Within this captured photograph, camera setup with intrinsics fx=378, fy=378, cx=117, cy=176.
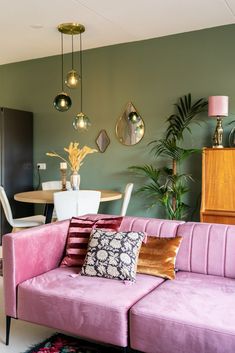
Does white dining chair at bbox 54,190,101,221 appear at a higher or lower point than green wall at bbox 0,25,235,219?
lower

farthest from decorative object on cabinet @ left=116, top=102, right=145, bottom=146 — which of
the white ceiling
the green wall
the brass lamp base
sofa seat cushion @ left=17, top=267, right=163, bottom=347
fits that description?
sofa seat cushion @ left=17, top=267, right=163, bottom=347

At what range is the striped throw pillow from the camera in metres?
2.73

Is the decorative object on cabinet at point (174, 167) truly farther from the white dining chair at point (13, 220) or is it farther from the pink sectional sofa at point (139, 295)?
the pink sectional sofa at point (139, 295)

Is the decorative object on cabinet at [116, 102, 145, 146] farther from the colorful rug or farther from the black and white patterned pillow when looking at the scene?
the colorful rug

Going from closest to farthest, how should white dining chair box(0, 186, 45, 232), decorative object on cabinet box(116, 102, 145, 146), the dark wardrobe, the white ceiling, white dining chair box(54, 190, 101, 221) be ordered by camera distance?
the white ceiling → white dining chair box(54, 190, 101, 221) → white dining chair box(0, 186, 45, 232) → decorative object on cabinet box(116, 102, 145, 146) → the dark wardrobe

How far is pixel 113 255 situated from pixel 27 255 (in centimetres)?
58

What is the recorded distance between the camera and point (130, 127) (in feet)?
16.2

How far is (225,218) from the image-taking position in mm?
3855

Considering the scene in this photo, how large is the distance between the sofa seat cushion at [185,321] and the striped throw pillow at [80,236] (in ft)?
2.28

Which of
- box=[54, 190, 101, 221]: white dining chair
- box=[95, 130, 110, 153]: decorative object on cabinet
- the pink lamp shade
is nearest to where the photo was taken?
box=[54, 190, 101, 221]: white dining chair

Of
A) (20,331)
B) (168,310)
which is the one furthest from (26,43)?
(168,310)

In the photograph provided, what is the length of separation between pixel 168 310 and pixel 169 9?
298 cm

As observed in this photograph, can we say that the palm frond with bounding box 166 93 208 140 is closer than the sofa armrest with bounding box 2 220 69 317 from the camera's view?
No

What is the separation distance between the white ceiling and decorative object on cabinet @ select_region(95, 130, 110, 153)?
1.17 meters
